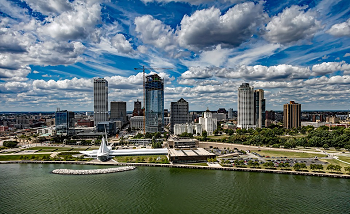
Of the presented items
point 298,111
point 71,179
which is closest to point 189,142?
point 71,179

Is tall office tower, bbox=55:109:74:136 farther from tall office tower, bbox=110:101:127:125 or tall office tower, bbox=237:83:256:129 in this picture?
tall office tower, bbox=237:83:256:129

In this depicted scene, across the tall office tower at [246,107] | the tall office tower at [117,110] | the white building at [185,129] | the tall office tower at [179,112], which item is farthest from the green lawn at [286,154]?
the tall office tower at [117,110]

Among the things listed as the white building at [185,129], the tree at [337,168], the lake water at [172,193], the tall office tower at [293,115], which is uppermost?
the tall office tower at [293,115]

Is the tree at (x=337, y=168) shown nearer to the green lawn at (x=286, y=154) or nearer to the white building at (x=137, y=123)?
the green lawn at (x=286, y=154)

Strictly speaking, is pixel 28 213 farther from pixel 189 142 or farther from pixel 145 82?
pixel 145 82

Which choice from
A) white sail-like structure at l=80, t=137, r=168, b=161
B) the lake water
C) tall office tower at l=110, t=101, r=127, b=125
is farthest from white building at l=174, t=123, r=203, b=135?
tall office tower at l=110, t=101, r=127, b=125

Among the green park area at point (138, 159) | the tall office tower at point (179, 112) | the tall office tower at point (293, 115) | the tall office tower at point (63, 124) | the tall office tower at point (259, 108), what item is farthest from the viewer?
the tall office tower at point (259, 108)

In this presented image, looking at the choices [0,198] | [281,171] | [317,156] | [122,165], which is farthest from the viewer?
[317,156]
